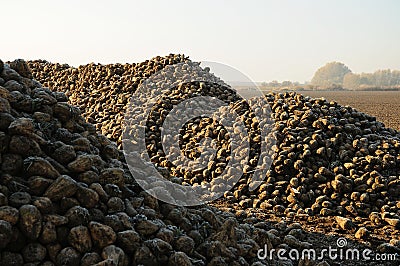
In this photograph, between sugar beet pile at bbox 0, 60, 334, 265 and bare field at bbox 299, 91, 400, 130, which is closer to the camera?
sugar beet pile at bbox 0, 60, 334, 265

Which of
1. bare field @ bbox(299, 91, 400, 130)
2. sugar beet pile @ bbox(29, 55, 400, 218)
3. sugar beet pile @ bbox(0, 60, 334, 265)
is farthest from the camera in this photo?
bare field @ bbox(299, 91, 400, 130)

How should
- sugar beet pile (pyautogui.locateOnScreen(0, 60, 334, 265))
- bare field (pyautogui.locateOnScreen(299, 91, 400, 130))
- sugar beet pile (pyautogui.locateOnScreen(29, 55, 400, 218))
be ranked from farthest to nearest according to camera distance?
bare field (pyautogui.locateOnScreen(299, 91, 400, 130)), sugar beet pile (pyautogui.locateOnScreen(29, 55, 400, 218)), sugar beet pile (pyautogui.locateOnScreen(0, 60, 334, 265))

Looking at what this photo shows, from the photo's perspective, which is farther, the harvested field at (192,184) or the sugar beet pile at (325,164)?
the sugar beet pile at (325,164)

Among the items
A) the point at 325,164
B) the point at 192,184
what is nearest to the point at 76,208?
the point at 192,184

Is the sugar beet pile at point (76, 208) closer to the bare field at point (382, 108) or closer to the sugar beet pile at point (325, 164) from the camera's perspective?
the sugar beet pile at point (325, 164)

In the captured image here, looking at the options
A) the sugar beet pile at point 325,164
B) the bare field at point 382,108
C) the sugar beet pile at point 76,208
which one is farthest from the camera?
the bare field at point 382,108

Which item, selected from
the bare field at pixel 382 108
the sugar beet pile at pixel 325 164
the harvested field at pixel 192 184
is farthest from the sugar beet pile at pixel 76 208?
the bare field at pixel 382 108

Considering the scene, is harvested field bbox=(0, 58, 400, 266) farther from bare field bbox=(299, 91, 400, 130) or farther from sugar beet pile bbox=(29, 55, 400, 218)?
bare field bbox=(299, 91, 400, 130)

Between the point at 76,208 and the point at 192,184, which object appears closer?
the point at 76,208

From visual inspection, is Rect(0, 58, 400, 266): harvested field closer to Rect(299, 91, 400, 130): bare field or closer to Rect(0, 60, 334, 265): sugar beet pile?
Rect(0, 60, 334, 265): sugar beet pile

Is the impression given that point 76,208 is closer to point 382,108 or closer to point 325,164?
point 325,164

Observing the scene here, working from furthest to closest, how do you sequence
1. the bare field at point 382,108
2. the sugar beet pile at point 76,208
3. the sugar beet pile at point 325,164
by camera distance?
the bare field at point 382,108, the sugar beet pile at point 325,164, the sugar beet pile at point 76,208

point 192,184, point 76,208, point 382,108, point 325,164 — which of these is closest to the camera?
point 76,208

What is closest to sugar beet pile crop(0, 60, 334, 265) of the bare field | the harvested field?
the harvested field
